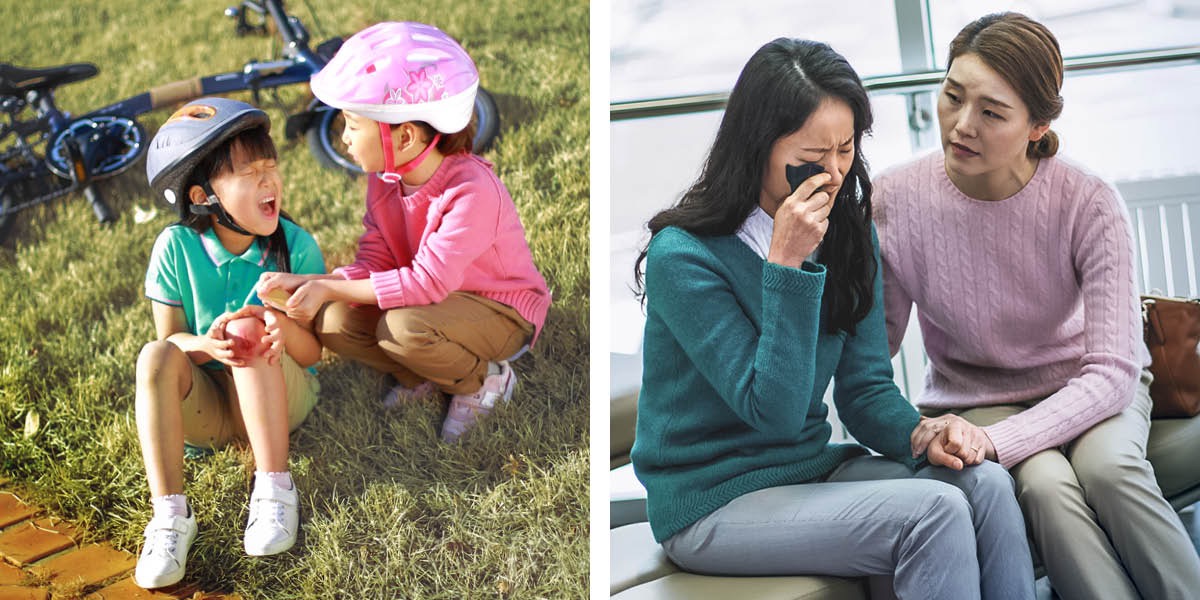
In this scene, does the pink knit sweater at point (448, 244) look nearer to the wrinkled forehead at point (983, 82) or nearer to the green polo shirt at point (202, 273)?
the green polo shirt at point (202, 273)

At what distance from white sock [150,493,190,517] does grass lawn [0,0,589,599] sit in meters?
0.07

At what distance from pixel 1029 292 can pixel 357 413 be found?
1.73m

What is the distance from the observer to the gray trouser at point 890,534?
227 cm

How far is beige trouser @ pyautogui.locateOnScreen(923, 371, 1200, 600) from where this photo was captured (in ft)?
7.59

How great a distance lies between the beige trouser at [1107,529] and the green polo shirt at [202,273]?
6.21 feet

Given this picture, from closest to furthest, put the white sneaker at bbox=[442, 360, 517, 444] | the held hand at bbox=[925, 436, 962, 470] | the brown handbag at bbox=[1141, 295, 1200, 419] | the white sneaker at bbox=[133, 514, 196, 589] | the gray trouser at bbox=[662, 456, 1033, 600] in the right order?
1. the gray trouser at bbox=[662, 456, 1033, 600]
2. the held hand at bbox=[925, 436, 962, 470]
3. the brown handbag at bbox=[1141, 295, 1200, 419]
4. the white sneaker at bbox=[133, 514, 196, 589]
5. the white sneaker at bbox=[442, 360, 517, 444]

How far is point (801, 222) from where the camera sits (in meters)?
2.45

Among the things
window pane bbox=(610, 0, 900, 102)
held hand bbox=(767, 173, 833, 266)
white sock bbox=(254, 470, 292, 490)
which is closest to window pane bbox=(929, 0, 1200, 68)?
window pane bbox=(610, 0, 900, 102)

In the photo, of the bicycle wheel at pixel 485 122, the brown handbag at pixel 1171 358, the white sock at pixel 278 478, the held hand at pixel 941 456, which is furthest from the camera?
the bicycle wheel at pixel 485 122

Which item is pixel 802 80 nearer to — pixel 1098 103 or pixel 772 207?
pixel 772 207

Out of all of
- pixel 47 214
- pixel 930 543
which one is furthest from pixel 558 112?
pixel 930 543

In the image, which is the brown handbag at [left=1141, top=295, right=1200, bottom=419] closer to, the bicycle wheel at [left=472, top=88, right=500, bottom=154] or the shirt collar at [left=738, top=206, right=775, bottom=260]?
the shirt collar at [left=738, top=206, right=775, bottom=260]

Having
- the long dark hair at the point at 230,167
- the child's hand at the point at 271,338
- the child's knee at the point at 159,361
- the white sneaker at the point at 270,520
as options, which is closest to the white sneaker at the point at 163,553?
the white sneaker at the point at 270,520

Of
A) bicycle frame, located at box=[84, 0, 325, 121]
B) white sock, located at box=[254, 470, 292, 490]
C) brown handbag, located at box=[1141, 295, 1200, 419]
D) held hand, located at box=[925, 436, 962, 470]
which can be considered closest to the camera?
held hand, located at box=[925, 436, 962, 470]
